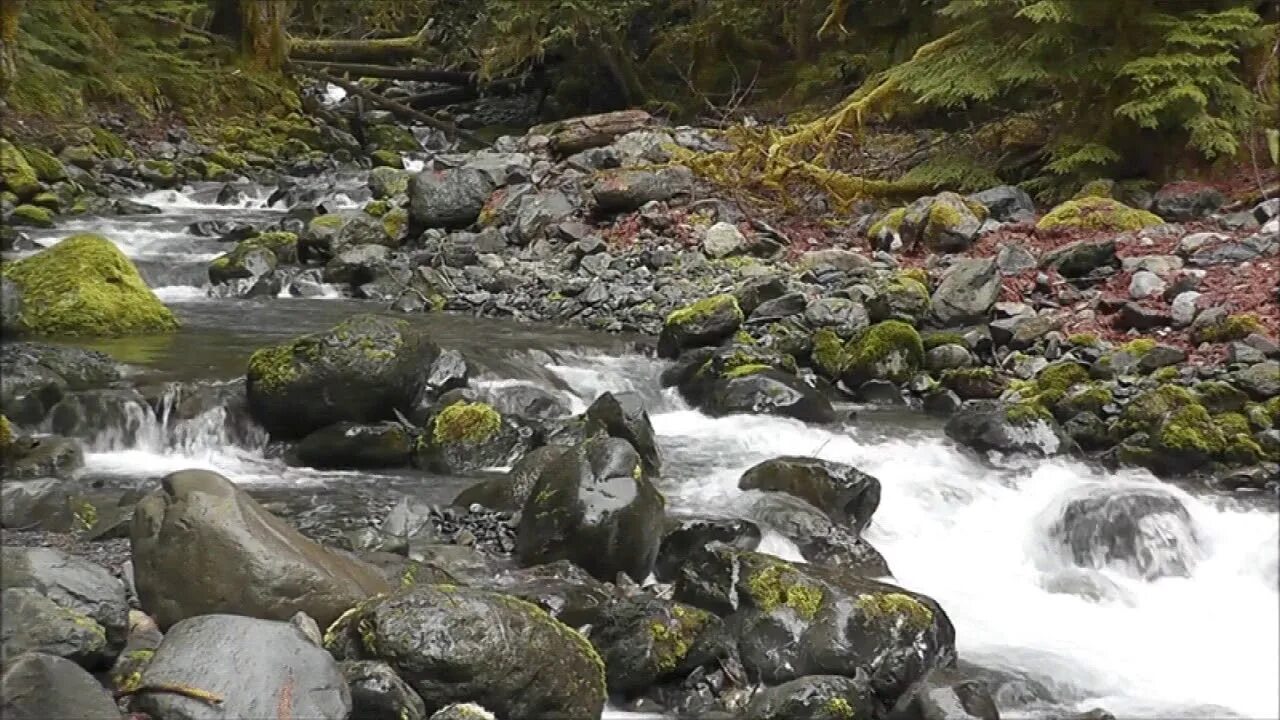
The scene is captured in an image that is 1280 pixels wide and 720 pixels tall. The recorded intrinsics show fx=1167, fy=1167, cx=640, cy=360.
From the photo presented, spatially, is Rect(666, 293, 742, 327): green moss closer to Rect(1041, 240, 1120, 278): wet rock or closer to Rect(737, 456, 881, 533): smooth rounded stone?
Rect(1041, 240, 1120, 278): wet rock

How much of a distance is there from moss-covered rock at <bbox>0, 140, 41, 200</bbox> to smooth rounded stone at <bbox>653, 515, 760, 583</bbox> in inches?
466

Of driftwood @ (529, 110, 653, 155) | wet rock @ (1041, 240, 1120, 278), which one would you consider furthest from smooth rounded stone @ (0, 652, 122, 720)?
driftwood @ (529, 110, 653, 155)

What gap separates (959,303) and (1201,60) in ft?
15.0

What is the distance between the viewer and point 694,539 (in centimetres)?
663

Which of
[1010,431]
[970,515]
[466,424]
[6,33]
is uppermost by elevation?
[6,33]

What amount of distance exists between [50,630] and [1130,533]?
6322 mm

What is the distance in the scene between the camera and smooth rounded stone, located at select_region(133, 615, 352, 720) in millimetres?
3895

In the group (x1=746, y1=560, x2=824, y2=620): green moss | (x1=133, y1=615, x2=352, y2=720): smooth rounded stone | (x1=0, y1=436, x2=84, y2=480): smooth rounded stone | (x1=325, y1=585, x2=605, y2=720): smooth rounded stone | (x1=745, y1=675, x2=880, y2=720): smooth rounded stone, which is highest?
(x1=133, y1=615, x2=352, y2=720): smooth rounded stone

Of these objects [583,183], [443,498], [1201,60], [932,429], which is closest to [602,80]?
[583,183]

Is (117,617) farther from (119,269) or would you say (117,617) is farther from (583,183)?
(583,183)

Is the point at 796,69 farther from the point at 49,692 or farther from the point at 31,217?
the point at 49,692

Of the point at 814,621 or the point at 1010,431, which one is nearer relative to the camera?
the point at 814,621

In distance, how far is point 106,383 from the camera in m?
8.71

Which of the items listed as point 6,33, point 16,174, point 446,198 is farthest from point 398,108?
point 6,33
